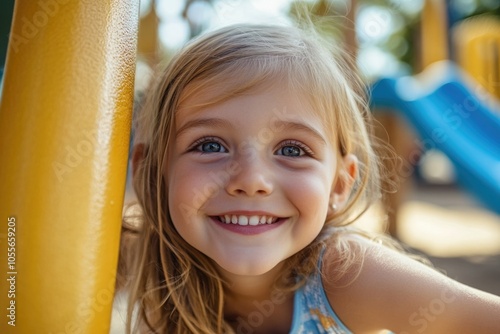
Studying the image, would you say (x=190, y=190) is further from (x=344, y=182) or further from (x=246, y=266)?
(x=344, y=182)

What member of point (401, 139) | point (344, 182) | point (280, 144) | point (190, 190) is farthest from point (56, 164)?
point (401, 139)

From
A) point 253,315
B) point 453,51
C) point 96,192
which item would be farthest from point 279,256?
point 453,51

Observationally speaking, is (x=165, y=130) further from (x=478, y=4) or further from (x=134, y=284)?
(x=478, y=4)

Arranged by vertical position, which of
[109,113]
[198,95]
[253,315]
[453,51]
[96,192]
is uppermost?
[453,51]

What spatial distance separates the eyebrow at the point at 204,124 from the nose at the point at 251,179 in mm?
79

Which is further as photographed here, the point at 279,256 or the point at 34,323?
the point at 279,256

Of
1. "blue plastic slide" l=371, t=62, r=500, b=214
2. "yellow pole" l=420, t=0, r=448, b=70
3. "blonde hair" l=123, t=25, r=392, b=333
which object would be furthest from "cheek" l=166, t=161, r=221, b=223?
"yellow pole" l=420, t=0, r=448, b=70

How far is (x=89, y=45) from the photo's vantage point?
0.70m

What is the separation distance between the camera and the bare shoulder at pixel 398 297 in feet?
3.22

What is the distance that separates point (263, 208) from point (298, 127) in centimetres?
18

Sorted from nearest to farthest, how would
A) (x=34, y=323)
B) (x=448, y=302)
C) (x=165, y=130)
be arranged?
(x=34, y=323), (x=448, y=302), (x=165, y=130)

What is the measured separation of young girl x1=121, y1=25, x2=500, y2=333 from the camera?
103cm

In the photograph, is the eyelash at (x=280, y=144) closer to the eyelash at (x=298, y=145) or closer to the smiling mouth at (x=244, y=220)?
the eyelash at (x=298, y=145)

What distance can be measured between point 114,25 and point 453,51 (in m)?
8.11
